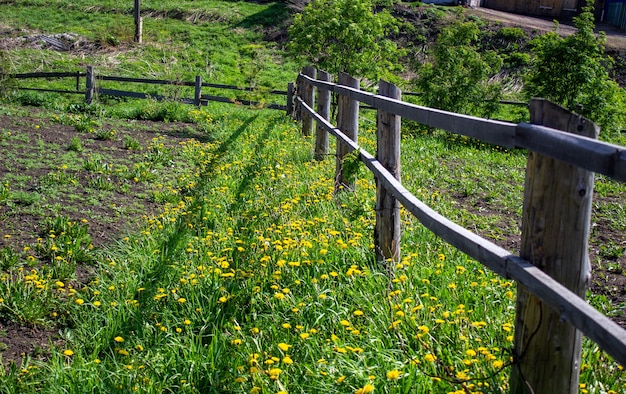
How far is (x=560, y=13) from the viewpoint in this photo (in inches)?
1379

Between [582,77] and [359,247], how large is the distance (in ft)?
35.2

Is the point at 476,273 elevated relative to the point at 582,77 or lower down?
lower down

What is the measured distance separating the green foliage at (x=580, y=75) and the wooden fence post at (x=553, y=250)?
39.4 ft

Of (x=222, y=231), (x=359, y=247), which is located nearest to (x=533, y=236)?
(x=359, y=247)

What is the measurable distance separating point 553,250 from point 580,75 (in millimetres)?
12691

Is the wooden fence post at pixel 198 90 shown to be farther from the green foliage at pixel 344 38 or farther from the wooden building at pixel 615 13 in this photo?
the wooden building at pixel 615 13

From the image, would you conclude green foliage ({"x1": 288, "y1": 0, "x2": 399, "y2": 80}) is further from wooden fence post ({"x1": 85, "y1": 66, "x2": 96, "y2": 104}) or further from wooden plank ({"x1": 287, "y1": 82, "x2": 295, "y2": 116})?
wooden fence post ({"x1": 85, "y1": 66, "x2": 96, "y2": 104})

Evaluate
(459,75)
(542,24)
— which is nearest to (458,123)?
(459,75)

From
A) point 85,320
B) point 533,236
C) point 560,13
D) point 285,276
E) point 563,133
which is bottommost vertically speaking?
point 85,320

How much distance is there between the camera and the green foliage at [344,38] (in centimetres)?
1484

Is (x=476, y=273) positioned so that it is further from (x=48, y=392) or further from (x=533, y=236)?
(x=48, y=392)

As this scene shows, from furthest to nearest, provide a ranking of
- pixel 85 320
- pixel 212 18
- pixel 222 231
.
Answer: pixel 212 18 < pixel 222 231 < pixel 85 320

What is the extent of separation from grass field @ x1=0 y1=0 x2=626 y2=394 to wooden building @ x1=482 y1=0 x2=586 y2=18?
26653 millimetres

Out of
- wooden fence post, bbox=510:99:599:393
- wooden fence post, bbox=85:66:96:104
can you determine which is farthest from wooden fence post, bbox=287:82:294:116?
wooden fence post, bbox=510:99:599:393
